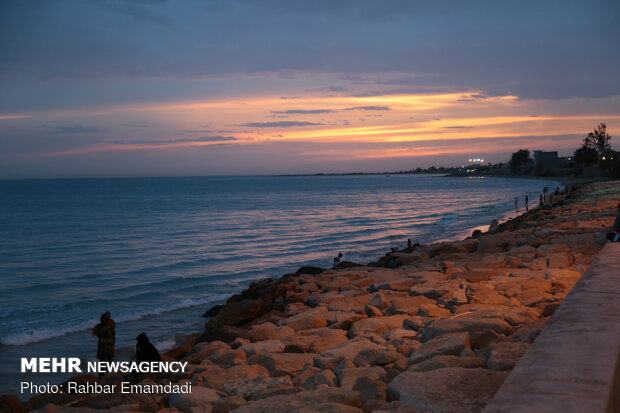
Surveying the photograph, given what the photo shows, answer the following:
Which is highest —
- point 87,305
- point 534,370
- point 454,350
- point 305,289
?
point 534,370

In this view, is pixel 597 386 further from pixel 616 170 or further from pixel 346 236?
pixel 616 170

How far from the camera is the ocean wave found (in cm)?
1120

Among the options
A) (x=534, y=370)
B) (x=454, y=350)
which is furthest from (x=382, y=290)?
(x=534, y=370)

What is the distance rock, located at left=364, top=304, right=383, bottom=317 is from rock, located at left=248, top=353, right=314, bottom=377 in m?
1.80

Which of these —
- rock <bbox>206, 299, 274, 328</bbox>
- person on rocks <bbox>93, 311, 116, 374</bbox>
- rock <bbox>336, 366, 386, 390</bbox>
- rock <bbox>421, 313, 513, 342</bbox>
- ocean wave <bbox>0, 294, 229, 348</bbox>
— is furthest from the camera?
ocean wave <bbox>0, 294, 229, 348</bbox>

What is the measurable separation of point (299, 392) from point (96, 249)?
86.6ft

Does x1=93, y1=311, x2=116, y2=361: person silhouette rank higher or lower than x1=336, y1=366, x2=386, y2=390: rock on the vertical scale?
lower

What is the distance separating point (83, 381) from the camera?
272 inches

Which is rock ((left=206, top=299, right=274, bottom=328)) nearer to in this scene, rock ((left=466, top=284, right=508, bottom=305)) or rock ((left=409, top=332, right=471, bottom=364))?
rock ((left=466, top=284, right=508, bottom=305))

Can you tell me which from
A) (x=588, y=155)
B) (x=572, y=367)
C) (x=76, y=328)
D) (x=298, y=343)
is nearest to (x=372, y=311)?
(x=298, y=343)

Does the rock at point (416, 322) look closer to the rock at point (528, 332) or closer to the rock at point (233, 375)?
the rock at point (528, 332)

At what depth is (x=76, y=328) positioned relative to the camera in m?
12.0

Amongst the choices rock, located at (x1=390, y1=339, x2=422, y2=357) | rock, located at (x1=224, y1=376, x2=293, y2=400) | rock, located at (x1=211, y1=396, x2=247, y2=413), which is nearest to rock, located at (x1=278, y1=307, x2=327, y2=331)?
rock, located at (x1=390, y1=339, x2=422, y2=357)

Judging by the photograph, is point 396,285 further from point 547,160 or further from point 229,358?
point 547,160
